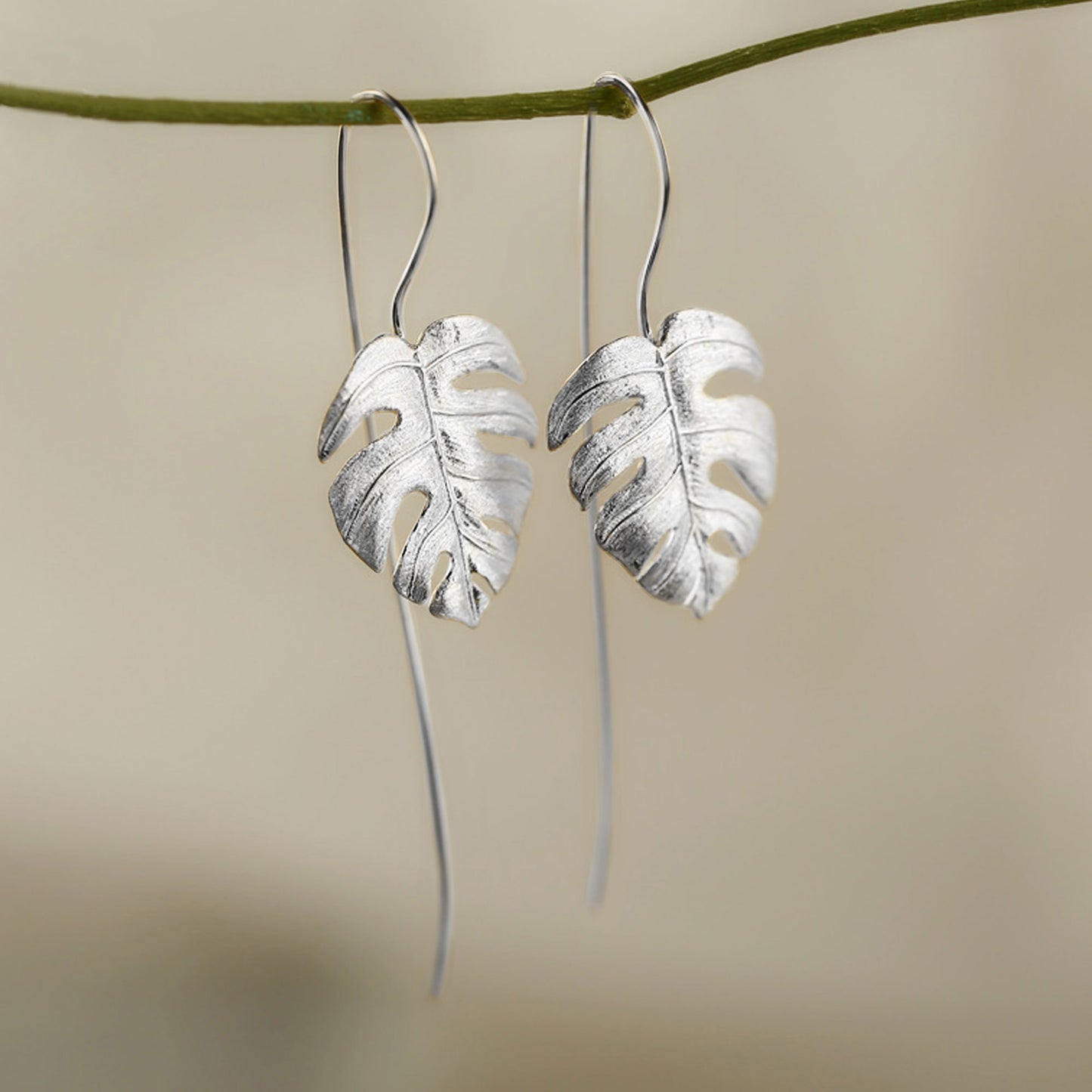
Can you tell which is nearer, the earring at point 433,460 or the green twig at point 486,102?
the green twig at point 486,102

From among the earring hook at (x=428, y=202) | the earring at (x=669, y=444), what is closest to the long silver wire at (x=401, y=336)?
the earring hook at (x=428, y=202)

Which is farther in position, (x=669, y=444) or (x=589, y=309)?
(x=589, y=309)

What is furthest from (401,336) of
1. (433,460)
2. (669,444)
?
(669,444)

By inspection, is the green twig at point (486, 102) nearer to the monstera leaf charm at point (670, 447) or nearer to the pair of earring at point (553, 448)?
the pair of earring at point (553, 448)

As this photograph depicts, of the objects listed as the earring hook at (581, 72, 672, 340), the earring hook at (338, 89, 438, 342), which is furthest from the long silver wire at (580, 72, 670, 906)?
the earring hook at (338, 89, 438, 342)

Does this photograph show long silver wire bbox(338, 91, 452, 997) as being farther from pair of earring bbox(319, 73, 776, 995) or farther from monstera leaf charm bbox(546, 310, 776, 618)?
monstera leaf charm bbox(546, 310, 776, 618)

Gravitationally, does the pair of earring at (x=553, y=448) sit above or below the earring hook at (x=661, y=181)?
below

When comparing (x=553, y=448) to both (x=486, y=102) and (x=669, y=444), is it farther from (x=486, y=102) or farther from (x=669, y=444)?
(x=486, y=102)
